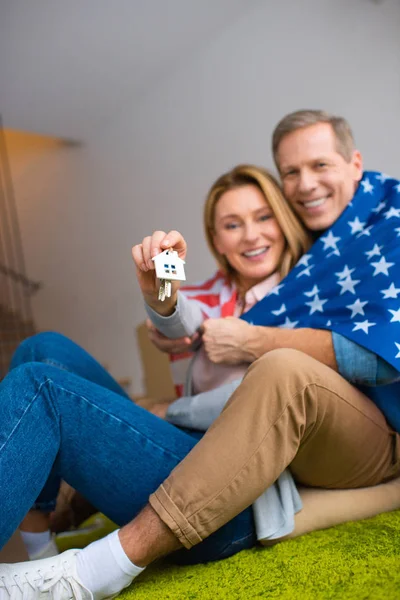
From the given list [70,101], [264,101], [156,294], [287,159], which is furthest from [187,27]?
[156,294]

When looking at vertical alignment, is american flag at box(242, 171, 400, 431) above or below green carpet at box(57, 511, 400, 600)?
above

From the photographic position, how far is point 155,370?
9.49 ft

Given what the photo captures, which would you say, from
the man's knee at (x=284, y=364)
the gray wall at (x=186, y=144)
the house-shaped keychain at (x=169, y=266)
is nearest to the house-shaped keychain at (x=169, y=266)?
the house-shaped keychain at (x=169, y=266)

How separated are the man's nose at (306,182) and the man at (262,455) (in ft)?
1.06

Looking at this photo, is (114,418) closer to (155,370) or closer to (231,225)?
(231,225)

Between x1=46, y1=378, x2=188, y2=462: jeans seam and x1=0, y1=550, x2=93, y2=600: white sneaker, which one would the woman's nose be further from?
x1=0, y1=550, x2=93, y2=600: white sneaker

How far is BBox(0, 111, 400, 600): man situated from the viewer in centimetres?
87

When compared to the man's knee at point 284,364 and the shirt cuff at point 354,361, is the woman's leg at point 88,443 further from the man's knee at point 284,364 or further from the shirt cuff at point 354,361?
the shirt cuff at point 354,361

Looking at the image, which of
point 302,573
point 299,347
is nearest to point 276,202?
point 299,347

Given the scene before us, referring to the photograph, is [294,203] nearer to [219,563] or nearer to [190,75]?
[219,563]

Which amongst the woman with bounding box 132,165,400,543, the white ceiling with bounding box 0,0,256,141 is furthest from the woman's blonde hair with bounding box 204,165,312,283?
the white ceiling with bounding box 0,0,256,141

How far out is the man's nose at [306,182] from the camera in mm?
1464

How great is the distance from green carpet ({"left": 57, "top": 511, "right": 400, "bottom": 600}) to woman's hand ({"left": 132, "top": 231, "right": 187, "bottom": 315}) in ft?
1.72

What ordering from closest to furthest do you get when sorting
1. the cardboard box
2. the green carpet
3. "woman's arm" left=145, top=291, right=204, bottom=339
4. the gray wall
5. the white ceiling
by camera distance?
the green carpet, "woman's arm" left=145, top=291, right=204, bottom=339, the gray wall, the cardboard box, the white ceiling
